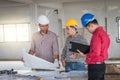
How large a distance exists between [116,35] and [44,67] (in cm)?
1140

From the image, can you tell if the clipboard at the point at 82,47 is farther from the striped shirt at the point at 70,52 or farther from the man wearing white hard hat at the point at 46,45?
the man wearing white hard hat at the point at 46,45

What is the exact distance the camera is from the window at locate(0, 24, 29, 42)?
16469 millimetres

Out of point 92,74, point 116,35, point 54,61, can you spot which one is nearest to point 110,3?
point 116,35

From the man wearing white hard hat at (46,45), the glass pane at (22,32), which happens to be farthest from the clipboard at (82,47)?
the glass pane at (22,32)

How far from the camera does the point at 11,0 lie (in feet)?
50.1

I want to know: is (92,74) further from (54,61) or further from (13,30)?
(13,30)

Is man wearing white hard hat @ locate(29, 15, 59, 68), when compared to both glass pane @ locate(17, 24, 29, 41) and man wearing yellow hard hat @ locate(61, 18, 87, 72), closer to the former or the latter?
man wearing yellow hard hat @ locate(61, 18, 87, 72)

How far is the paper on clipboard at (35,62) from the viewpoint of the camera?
12.2ft

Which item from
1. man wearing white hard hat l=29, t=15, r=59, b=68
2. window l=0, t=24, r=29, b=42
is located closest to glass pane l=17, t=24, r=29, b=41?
window l=0, t=24, r=29, b=42

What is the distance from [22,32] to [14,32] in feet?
1.71

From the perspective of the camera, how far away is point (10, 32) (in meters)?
16.8

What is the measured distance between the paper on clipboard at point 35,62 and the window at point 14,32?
41.3ft

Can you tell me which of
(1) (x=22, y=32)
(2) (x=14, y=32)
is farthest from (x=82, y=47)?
(2) (x=14, y=32)

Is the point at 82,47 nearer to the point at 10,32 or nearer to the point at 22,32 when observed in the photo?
the point at 22,32
